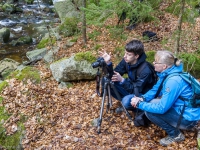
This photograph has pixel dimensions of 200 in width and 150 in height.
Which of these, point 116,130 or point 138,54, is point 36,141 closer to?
point 116,130

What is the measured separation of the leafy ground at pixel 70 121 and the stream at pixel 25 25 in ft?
21.4

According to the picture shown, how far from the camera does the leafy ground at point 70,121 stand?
14.7 feet

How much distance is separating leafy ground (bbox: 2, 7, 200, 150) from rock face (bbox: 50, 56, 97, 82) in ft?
0.83

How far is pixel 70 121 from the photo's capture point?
5.41 meters

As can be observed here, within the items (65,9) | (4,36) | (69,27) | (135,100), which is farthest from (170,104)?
(4,36)

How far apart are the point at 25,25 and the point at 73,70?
12.9 m

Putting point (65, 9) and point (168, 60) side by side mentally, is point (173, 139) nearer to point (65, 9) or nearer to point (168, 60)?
point (168, 60)

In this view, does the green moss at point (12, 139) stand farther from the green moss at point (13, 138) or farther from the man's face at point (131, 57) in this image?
the man's face at point (131, 57)

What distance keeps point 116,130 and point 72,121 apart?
47.1 inches

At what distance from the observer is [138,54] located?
448 cm

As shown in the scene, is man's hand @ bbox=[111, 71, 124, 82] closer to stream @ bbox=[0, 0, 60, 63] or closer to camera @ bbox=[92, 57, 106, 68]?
camera @ bbox=[92, 57, 106, 68]

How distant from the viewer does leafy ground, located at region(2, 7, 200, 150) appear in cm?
447

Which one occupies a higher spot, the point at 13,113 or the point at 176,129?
the point at 176,129

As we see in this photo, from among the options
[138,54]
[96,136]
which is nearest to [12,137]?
[96,136]
